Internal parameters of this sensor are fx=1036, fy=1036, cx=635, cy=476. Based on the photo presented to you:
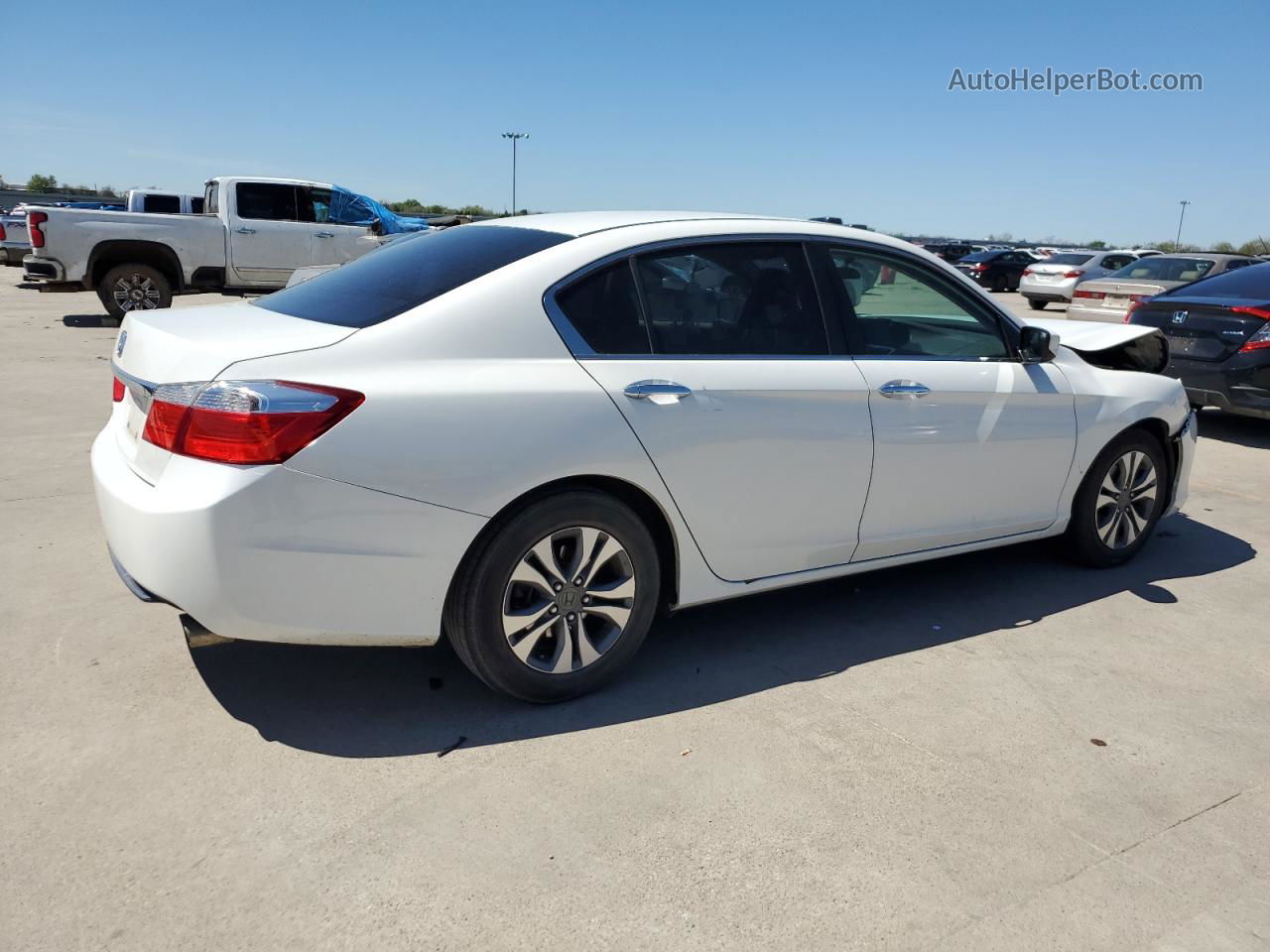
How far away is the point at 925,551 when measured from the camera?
425 centimetres

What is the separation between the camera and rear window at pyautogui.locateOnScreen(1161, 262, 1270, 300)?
8.47m

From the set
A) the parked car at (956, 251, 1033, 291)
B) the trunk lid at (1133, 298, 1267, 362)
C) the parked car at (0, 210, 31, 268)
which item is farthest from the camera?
the parked car at (956, 251, 1033, 291)

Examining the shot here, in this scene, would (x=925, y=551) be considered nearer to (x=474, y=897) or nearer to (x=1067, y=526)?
(x=1067, y=526)

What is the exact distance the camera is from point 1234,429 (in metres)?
9.28

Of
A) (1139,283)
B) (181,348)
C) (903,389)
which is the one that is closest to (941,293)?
(903,389)

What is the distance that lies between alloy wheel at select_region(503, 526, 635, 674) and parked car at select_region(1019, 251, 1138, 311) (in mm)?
20245

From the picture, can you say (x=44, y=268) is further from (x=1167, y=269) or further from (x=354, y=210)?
(x=1167, y=269)

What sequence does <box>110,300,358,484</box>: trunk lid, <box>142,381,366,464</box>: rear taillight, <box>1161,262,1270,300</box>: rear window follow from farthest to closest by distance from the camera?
<box>1161,262,1270,300</box>: rear window < <box>110,300,358,484</box>: trunk lid < <box>142,381,366,464</box>: rear taillight

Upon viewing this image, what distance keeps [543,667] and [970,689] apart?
1.54m

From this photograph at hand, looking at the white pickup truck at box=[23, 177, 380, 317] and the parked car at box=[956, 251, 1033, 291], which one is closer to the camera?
the white pickup truck at box=[23, 177, 380, 317]

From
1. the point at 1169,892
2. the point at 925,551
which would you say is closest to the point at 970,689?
the point at 925,551

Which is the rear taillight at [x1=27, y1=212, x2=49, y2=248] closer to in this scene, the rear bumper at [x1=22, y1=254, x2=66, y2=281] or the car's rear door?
the rear bumper at [x1=22, y1=254, x2=66, y2=281]

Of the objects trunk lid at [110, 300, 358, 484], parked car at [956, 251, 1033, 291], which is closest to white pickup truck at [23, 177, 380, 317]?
trunk lid at [110, 300, 358, 484]

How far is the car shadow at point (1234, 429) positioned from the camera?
8.69 metres
